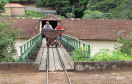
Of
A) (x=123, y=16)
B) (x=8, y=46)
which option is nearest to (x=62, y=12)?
(x=123, y=16)

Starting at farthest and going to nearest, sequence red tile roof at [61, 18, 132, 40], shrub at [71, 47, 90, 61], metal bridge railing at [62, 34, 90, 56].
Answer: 1. red tile roof at [61, 18, 132, 40]
2. metal bridge railing at [62, 34, 90, 56]
3. shrub at [71, 47, 90, 61]

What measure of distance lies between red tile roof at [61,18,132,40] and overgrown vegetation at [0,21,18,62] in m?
20.1

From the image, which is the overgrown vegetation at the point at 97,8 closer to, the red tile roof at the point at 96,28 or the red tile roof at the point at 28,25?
the red tile roof at the point at 96,28

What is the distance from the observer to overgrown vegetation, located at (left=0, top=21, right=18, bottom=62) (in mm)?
13531

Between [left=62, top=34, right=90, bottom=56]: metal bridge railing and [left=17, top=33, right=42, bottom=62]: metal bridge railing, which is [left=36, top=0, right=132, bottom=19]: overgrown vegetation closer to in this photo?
[left=62, top=34, right=90, bottom=56]: metal bridge railing

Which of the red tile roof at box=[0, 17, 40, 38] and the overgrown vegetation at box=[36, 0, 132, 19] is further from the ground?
the overgrown vegetation at box=[36, 0, 132, 19]

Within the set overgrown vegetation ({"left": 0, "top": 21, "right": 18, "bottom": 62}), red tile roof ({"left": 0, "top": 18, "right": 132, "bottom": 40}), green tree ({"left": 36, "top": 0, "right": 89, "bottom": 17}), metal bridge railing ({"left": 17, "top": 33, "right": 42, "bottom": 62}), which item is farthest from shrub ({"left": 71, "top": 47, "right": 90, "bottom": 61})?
green tree ({"left": 36, "top": 0, "right": 89, "bottom": 17})

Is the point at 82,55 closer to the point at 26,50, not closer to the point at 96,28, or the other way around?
the point at 26,50

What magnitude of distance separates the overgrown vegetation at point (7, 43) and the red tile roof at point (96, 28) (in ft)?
65.9

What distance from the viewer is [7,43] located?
13.6 metres

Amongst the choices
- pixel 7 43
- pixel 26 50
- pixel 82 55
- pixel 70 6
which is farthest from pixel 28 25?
pixel 70 6

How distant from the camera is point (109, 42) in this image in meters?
34.6

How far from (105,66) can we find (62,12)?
5323 centimetres

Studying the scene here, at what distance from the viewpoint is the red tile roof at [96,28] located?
34.6m
